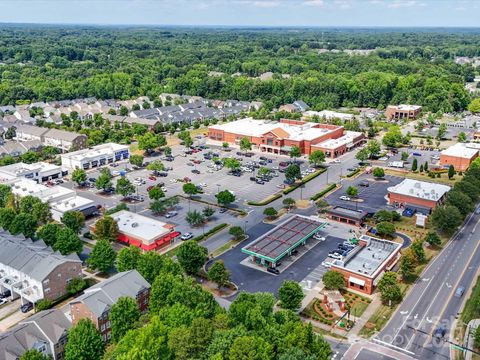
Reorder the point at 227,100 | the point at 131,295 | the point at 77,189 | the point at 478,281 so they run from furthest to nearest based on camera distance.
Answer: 1. the point at 227,100
2. the point at 77,189
3. the point at 478,281
4. the point at 131,295

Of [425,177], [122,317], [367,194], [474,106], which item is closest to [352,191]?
[367,194]

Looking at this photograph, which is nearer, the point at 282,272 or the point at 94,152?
the point at 282,272

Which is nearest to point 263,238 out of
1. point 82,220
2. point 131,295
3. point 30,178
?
point 131,295

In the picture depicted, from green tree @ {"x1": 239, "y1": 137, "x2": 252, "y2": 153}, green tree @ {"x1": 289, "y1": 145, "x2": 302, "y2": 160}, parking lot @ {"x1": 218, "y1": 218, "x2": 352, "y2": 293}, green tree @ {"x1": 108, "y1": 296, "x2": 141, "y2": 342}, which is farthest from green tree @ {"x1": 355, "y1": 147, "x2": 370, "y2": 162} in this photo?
green tree @ {"x1": 108, "y1": 296, "x2": 141, "y2": 342}

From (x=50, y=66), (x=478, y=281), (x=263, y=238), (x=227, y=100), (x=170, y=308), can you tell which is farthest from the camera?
(x=50, y=66)

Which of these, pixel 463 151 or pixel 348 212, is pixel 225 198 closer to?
pixel 348 212

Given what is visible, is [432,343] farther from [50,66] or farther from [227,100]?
[50,66]
